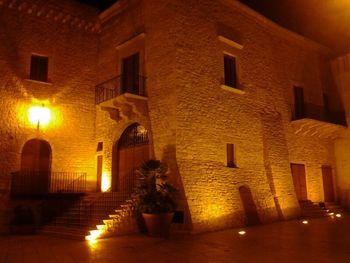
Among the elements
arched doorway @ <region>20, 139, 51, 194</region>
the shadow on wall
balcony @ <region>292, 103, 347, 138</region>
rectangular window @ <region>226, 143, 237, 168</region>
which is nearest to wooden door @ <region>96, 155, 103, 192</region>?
arched doorway @ <region>20, 139, 51, 194</region>

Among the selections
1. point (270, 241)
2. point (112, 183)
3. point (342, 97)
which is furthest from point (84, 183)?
point (342, 97)

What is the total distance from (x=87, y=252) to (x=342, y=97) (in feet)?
54.9

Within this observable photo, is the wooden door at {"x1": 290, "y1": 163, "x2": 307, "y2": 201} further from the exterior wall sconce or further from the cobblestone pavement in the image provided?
the exterior wall sconce

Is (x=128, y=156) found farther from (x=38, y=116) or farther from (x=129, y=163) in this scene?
(x=38, y=116)

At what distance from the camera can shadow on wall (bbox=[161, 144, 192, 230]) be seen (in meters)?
11.1

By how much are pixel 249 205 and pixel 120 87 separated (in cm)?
711

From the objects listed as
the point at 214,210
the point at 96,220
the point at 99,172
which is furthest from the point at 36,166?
the point at 214,210

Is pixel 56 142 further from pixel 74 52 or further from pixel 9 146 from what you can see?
pixel 74 52

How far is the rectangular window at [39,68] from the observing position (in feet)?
47.8

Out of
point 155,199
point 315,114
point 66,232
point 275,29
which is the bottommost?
point 66,232

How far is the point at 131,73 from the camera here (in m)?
14.3

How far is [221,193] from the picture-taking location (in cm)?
1255

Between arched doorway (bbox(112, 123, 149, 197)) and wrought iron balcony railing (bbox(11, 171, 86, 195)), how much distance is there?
1.75m

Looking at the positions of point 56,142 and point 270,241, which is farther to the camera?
point 56,142
